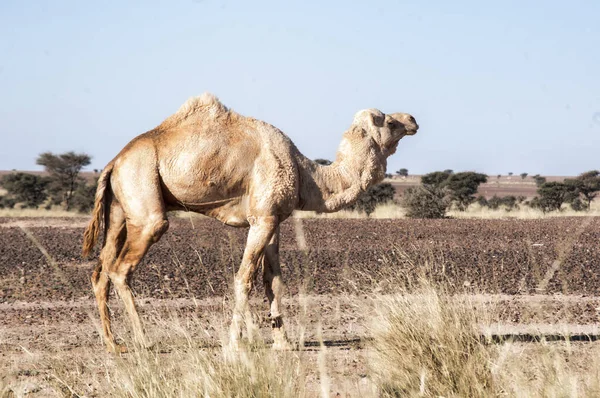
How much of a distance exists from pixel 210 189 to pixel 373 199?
32226mm

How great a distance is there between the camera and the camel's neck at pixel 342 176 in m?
8.59

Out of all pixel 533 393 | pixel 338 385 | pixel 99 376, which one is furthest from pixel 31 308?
pixel 533 393

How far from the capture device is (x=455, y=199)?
41.1 meters

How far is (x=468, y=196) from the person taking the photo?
151 feet

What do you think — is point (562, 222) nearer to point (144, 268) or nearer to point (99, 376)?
point (144, 268)

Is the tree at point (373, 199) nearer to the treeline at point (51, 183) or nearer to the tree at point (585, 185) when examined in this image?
the tree at point (585, 185)

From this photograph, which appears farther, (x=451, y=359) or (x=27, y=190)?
(x=27, y=190)

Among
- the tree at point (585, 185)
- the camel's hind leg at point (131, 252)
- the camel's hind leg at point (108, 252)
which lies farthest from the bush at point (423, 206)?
the camel's hind leg at point (131, 252)

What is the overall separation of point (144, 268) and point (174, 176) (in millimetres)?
6604

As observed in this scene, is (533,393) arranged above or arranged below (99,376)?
above

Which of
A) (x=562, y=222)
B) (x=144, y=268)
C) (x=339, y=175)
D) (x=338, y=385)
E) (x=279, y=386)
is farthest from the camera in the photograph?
Result: (x=562, y=222)

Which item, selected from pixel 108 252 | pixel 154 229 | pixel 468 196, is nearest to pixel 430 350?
pixel 154 229

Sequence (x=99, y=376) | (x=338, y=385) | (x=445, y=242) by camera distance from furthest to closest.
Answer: (x=445, y=242)
(x=99, y=376)
(x=338, y=385)

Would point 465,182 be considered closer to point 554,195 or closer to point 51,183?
point 554,195
